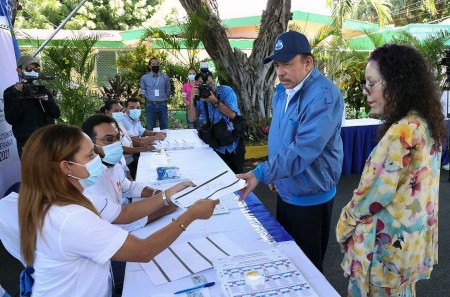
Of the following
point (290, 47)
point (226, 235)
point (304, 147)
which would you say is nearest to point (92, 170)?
point (226, 235)

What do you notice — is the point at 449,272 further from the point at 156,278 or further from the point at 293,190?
the point at 156,278

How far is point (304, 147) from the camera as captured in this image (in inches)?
68.6

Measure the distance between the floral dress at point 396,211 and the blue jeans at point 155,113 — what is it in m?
6.47

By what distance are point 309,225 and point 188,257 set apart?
0.73 m

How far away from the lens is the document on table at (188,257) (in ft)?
4.52

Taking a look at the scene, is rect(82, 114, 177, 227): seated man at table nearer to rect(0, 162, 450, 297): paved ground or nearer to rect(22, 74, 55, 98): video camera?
rect(0, 162, 450, 297): paved ground

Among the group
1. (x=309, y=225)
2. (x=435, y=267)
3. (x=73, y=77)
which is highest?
(x=73, y=77)

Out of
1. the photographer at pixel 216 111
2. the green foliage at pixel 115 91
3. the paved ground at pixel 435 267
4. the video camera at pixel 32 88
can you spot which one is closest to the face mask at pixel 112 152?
the photographer at pixel 216 111

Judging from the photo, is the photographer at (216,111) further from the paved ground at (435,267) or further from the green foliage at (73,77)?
the green foliage at (73,77)

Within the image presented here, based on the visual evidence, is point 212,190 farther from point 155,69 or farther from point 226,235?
point 155,69

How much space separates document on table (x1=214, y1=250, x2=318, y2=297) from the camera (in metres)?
1.18

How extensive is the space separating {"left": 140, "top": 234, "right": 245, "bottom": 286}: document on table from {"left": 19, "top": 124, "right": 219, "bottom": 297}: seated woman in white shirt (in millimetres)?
109

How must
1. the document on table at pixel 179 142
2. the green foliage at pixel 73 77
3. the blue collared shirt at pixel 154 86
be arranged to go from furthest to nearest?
1. the blue collared shirt at pixel 154 86
2. the green foliage at pixel 73 77
3. the document on table at pixel 179 142

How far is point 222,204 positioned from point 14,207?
102 cm
